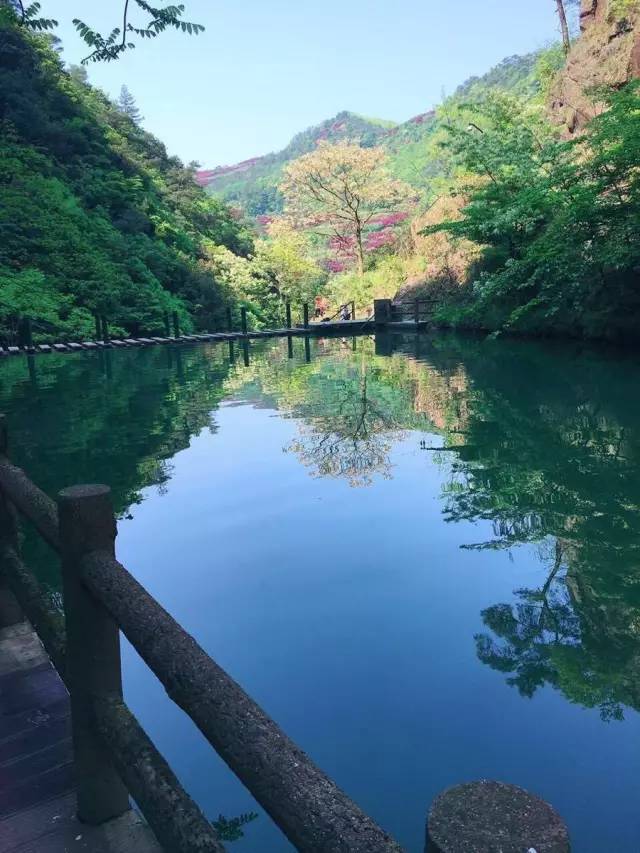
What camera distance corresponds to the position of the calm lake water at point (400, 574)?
9.27 ft

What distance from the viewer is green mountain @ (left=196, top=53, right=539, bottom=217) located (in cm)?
5059

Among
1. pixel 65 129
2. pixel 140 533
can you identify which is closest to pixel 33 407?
pixel 140 533

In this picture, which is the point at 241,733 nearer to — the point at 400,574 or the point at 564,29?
the point at 400,574

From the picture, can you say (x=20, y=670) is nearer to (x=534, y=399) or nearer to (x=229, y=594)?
(x=229, y=594)

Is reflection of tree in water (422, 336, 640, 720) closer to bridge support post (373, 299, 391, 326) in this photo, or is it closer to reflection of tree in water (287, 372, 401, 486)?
reflection of tree in water (287, 372, 401, 486)

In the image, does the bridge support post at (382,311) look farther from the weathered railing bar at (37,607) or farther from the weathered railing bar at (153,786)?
the weathered railing bar at (153,786)

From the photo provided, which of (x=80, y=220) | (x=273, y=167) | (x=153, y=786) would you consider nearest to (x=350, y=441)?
(x=153, y=786)

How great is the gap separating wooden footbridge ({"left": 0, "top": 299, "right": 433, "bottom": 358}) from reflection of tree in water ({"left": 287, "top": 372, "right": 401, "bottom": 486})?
11376 mm

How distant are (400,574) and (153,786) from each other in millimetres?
3200

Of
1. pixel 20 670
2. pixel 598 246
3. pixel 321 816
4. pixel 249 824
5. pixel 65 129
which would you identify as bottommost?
pixel 249 824

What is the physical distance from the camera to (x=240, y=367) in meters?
16.4

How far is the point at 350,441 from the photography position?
8211 millimetres

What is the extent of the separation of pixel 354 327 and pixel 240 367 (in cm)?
1191

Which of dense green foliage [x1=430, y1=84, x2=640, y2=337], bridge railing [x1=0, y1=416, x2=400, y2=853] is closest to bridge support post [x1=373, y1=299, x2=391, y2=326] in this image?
dense green foliage [x1=430, y1=84, x2=640, y2=337]
